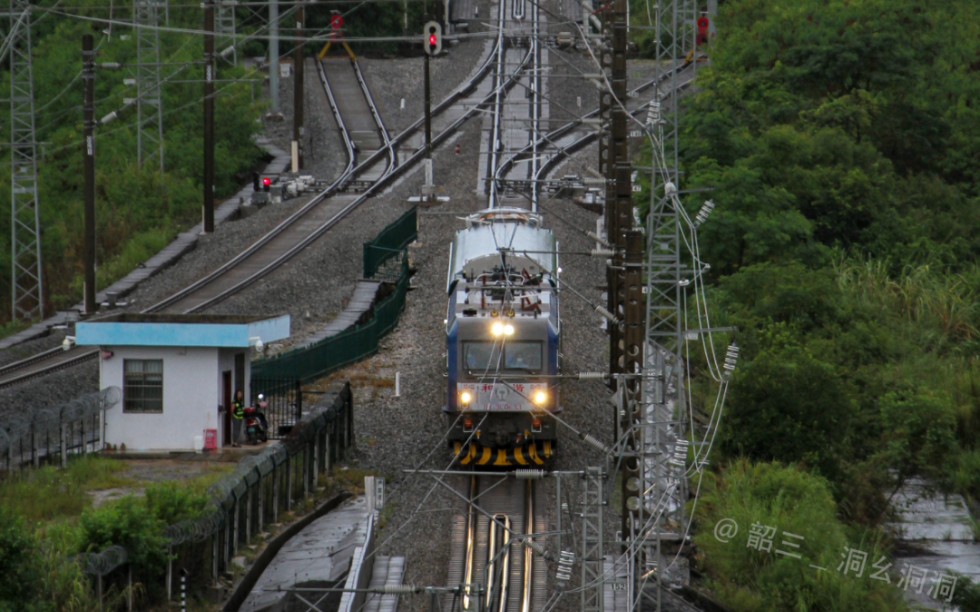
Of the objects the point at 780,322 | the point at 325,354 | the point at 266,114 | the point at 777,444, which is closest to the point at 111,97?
the point at 266,114

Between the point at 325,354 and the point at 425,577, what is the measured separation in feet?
46.0

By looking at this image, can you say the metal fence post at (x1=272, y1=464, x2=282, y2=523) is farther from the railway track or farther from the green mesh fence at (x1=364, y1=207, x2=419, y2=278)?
the green mesh fence at (x1=364, y1=207, x2=419, y2=278)

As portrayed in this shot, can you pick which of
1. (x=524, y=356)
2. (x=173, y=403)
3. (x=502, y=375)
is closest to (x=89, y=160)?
(x=173, y=403)

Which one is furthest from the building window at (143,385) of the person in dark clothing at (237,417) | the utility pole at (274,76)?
the utility pole at (274,76)

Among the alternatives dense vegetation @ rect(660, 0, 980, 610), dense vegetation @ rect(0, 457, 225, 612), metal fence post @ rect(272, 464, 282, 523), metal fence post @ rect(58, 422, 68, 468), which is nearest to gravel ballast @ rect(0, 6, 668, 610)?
metal fence post @ rect(272, 464, 282, 523)

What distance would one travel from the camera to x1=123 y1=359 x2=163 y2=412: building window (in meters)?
28.6

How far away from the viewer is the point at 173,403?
2861 cm

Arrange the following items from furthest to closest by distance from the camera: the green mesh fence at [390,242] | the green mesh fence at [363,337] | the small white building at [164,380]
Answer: the green mesh fence at [390,242] → the green mesh fence at [363,337] → the small white building at [164,380]

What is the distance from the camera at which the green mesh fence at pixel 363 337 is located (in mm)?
35438

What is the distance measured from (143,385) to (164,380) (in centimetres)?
45

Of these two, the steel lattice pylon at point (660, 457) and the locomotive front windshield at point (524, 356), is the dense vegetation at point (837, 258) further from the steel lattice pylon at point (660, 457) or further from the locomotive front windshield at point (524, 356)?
the locomotive front windshield at point (524, 356)

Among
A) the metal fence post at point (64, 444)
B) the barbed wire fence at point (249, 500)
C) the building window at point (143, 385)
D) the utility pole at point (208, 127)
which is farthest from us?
the utility pole at point (208, 127)

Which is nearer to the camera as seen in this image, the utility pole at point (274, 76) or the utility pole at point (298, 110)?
the utility pole at point (298, 110)

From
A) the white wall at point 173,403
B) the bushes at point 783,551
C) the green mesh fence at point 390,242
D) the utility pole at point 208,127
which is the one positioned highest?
the utility pole at point 208,127
